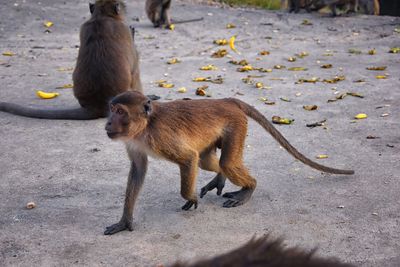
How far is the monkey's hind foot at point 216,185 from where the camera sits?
431 cm

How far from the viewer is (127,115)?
3.59 m

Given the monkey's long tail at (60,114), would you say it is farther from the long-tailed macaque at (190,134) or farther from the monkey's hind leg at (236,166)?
the monkey's hind leg at (236,166)

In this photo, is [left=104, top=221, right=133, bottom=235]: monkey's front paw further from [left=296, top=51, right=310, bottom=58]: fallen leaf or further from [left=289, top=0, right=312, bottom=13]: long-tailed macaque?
[left=289, top=0, right=312, bottom=13]: long-tailed macaque

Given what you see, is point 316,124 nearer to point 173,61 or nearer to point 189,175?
point 189,175

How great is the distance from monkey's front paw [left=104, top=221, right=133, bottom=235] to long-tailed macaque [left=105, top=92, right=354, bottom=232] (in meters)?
0.10

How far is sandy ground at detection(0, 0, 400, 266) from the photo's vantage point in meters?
3.54

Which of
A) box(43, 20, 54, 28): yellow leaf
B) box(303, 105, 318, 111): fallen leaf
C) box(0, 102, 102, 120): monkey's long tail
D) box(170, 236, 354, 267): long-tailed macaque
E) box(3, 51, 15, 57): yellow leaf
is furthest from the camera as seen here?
box(43, 20, 54, 28): yellow leaf

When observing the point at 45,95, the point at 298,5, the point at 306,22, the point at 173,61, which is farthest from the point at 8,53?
the point at 298,5

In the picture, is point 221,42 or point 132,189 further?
point 221,42

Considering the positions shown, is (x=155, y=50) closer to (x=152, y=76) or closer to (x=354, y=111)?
(x=152, y=76)

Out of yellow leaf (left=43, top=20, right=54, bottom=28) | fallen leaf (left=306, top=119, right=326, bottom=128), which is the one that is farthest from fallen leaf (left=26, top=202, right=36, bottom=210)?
yellow leaf (left=43, top=20, right=54, bottom=28)

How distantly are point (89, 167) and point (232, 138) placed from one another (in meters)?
1.38

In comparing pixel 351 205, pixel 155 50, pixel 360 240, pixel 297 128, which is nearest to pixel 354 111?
pixel 297 128

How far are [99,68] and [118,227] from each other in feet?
8.74
